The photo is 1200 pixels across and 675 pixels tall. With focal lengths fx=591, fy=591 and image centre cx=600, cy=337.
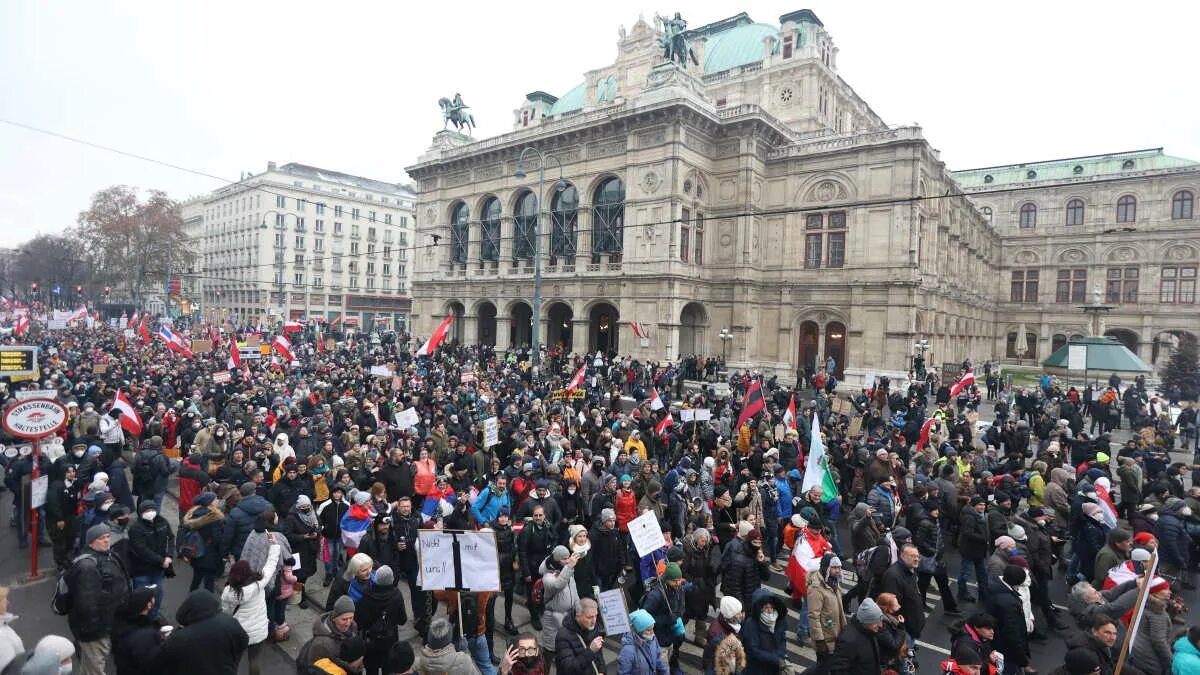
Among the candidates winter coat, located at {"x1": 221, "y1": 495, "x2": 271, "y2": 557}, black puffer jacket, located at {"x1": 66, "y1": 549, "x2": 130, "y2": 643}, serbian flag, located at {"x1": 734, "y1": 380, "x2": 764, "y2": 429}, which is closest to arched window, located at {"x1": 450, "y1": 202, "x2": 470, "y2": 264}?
serbian flag, located at {"x1": 734, "y1": 380, "x2": 764, "y2": 429}

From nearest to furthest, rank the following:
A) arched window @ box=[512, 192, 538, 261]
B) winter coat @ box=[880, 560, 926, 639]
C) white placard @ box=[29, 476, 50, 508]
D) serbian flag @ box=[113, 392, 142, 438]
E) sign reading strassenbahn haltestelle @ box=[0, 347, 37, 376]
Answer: winter coat @ box=[880, 560, 926, 639]
white placard @ box=[29, 476, 50, 508]
serbian flag @ box=[113, 392, 142, 438]
sign reading strassenbahn haltestelle @ box=[0, 347, 37, 376]
arched window @ box=[512, 192, 538, 261]

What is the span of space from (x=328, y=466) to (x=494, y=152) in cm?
3539

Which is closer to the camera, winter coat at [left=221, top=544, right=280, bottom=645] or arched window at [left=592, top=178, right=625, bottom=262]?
winter coat at [left=221, top=544, right=280, bottom=645]

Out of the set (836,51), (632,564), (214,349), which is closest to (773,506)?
(632,564)

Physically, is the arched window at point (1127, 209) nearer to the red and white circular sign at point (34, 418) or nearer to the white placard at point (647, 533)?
the white placard at point (647, 533)

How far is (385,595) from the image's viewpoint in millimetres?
5836

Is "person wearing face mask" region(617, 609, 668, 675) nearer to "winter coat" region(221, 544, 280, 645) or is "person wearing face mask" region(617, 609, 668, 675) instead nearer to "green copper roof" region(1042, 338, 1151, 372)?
"winter coat" region(221, 544, 280, 645)

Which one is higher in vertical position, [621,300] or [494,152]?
[494,152]

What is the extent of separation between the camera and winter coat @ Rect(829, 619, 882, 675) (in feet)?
17.7

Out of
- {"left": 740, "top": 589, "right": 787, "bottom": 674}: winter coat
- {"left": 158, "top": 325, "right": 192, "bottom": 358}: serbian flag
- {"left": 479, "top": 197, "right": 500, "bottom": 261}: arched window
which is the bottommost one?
{"left": 740, "top": 589, "right": 787, "bottom": 674}: winter coat

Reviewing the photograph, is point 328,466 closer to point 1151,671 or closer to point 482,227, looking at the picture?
point 1151,671

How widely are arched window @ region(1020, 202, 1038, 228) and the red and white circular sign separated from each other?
69.3 m

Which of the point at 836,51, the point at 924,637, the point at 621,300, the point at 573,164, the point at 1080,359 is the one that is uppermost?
the point at 836,51

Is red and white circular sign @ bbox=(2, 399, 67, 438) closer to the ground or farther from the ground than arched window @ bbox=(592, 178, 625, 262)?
closer to the ground
